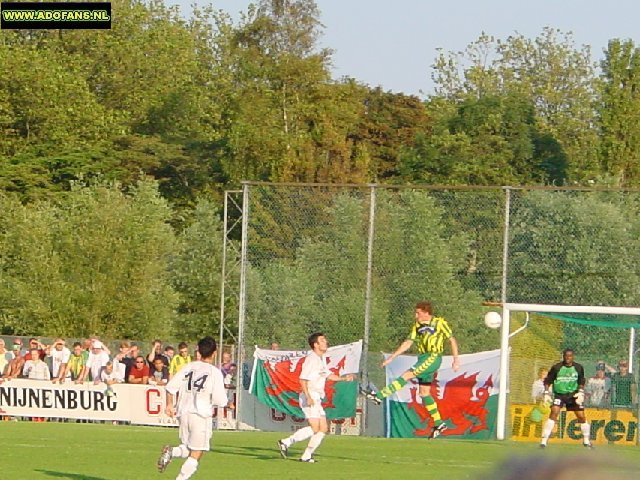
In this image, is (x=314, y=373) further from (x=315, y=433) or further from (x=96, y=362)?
(x=96, y=362)

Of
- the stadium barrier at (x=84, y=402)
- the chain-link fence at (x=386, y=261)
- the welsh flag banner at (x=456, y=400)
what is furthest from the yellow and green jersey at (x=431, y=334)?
the stadium barrier at (x=84, y=402)

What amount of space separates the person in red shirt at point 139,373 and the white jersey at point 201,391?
15.1 m

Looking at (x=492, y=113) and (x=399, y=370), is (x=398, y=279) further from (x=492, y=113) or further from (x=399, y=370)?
(x=492, y=113)

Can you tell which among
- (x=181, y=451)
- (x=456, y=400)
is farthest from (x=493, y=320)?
(x=181, y=451)

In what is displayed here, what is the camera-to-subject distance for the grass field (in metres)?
15.8

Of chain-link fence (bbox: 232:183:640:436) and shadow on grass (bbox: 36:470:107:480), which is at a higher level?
chain-link fence (bbox: 232:183:640:436)

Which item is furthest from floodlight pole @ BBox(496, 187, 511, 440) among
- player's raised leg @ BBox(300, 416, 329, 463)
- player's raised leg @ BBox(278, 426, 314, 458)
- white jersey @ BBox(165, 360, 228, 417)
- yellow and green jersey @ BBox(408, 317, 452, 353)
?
white jersey @ BBox(165, 360, 228, 417)

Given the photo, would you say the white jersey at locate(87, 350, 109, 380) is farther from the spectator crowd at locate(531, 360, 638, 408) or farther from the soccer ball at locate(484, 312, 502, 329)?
the spectator crowd at locate(531, 360, 638, 408)

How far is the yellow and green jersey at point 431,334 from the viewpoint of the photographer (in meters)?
19.2

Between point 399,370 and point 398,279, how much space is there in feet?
5.68

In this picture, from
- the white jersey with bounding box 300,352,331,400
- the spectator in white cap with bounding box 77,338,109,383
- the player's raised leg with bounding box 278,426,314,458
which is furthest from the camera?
the spectator in white cap with bounding box 77,338,109,383

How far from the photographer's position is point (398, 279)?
27.2m

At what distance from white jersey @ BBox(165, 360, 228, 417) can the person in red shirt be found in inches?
596

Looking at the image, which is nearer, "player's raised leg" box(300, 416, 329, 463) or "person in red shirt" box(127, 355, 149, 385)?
"player's raised leg" box(300, 416, 329, 463)
